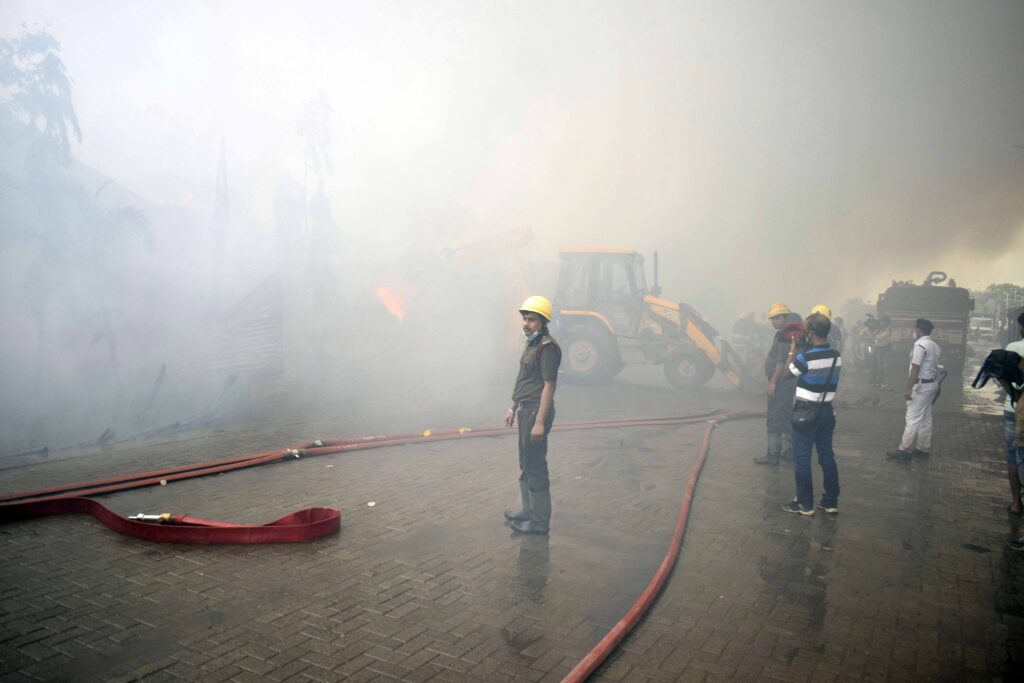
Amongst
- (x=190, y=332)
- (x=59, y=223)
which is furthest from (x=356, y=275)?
(x=59, y=223)

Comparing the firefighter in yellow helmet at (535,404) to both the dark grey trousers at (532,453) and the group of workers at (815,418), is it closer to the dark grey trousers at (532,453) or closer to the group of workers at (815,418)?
the dark grey trousers at (532,453)

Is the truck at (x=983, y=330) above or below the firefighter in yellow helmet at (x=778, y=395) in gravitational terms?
above

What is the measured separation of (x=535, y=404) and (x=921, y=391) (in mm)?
5863

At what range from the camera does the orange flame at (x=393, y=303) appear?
18.3 m

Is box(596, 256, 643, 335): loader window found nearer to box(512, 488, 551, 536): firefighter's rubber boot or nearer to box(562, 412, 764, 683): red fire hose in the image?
box(562, 412, 764, 683): red fire hose

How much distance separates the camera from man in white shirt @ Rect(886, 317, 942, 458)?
26.3 feet

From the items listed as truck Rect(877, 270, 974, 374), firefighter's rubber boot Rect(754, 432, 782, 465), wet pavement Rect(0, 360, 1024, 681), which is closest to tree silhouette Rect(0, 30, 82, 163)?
wet pavement Rect(0, 360, 1024, 681)

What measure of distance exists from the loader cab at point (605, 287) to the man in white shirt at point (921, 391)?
7773mm

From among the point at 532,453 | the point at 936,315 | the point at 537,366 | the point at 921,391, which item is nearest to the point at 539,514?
the point at 532,453

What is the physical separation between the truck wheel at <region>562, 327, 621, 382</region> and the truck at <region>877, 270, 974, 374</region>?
10755 mm

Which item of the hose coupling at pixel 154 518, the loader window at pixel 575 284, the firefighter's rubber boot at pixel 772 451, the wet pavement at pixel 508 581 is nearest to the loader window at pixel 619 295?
the loader window at pixel 575 284

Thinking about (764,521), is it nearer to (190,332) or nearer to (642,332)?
(642,332)

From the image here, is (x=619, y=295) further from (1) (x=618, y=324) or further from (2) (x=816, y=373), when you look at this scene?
(2) (x=816, y=373)

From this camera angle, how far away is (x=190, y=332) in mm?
14742
